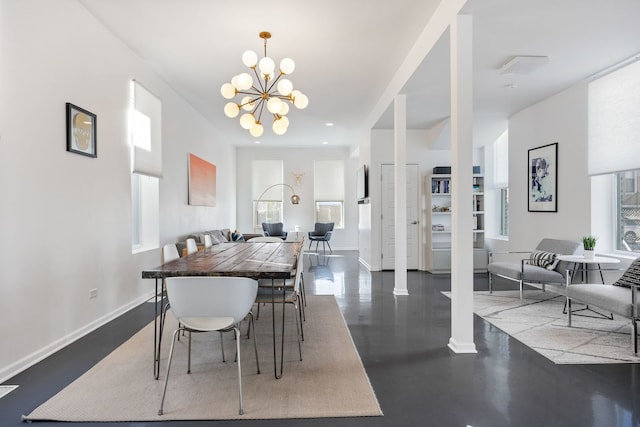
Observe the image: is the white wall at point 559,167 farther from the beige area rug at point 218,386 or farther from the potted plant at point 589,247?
the beige area rug at point 218,386

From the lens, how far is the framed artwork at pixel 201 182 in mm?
6836

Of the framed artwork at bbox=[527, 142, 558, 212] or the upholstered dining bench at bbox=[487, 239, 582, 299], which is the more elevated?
the framed artwork at bbox=[527, 142, 558, 212]

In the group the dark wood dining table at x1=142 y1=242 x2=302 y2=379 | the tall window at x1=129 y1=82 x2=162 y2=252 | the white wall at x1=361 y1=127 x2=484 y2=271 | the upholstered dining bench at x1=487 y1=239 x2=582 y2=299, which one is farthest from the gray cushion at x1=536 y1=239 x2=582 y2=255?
the tall window at x1=129 y1=82 x2=162 y2=252

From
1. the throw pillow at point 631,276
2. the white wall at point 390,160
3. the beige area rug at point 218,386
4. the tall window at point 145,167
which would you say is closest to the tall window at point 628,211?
the throw pillow at point 631,276

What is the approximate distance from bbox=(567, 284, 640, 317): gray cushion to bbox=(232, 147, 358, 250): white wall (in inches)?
309

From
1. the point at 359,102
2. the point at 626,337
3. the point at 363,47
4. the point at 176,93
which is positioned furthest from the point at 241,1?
the point at 626,337

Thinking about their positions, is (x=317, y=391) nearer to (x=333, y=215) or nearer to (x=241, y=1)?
(x=241, y=1)

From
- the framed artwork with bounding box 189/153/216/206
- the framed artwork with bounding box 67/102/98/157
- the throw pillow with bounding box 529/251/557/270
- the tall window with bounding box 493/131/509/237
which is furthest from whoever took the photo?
the tall window with bounding box 493/131/509/237

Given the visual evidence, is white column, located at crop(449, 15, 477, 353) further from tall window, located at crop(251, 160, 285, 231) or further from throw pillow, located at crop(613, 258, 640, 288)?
tall window, located at crop(251, 160, 285, 231)

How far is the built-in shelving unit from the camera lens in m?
7.31

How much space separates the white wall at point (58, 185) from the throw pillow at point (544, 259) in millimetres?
5263

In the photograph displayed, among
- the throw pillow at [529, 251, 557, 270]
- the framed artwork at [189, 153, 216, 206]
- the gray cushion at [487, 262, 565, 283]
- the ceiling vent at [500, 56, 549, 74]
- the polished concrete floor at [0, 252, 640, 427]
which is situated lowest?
the polished concrete floor at [0, 252, 640, 427]

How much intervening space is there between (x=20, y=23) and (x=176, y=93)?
11.0 ft

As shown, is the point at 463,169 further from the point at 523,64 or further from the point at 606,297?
the point at 523,64
